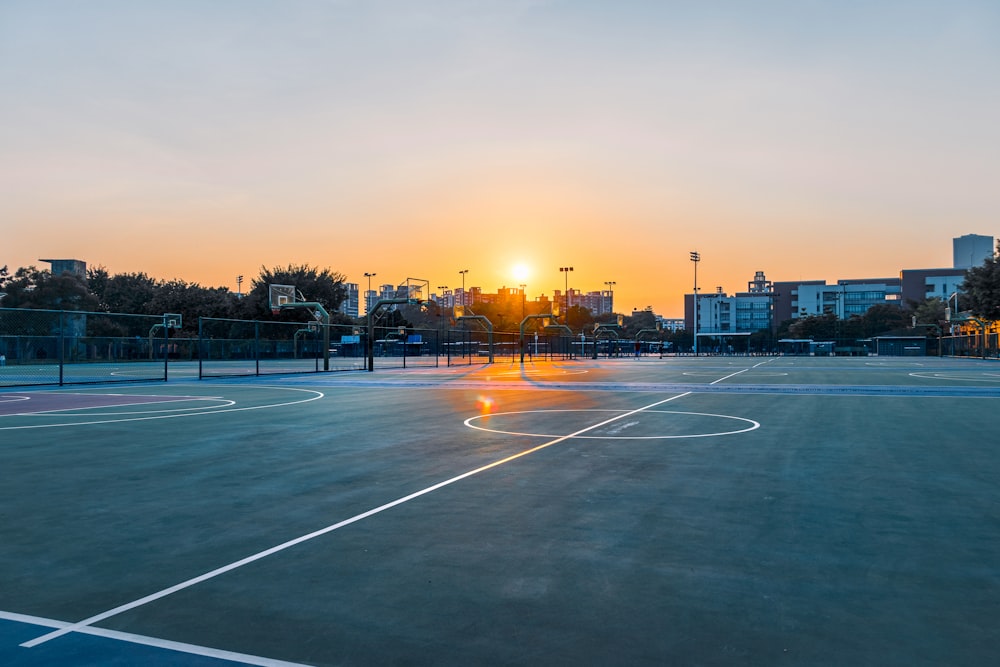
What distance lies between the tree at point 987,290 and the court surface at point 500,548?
207 feet

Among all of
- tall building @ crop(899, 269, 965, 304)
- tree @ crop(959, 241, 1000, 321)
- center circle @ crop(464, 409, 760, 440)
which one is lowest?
center circle @ crop(464, 409, 760, 440)

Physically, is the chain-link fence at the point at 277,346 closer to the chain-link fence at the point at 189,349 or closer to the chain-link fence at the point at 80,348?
the chain-link fence at the point at 189,349

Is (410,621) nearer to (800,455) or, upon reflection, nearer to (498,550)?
(498,550)

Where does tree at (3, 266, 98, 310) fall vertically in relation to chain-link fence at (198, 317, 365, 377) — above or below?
above

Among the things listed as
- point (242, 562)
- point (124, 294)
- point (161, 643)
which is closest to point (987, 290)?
point (242, 562)

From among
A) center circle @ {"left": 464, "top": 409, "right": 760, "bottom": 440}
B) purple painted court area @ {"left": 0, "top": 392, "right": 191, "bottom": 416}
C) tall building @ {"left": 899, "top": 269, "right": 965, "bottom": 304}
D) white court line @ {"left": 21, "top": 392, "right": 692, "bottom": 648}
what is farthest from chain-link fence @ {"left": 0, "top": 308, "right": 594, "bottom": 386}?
tall building @ {"left": 899, "top": 269, "right": 965, "bottom": 304}

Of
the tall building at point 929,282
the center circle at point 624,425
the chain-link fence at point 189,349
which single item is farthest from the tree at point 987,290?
the tall building at point 929,282

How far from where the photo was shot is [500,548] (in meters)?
5.90

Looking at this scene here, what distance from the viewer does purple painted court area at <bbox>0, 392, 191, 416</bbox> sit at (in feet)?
62.0

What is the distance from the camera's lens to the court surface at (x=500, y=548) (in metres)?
4.11

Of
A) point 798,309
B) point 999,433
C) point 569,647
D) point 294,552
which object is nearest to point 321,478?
point 294,552

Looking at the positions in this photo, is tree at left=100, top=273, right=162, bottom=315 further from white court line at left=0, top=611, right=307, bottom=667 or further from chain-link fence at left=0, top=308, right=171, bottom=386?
white court line at left=0, top=611, right=307, bottom=667

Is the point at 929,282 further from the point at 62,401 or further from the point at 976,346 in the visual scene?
the point at 62,401

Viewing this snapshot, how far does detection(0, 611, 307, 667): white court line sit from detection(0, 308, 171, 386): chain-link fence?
34287 mm
